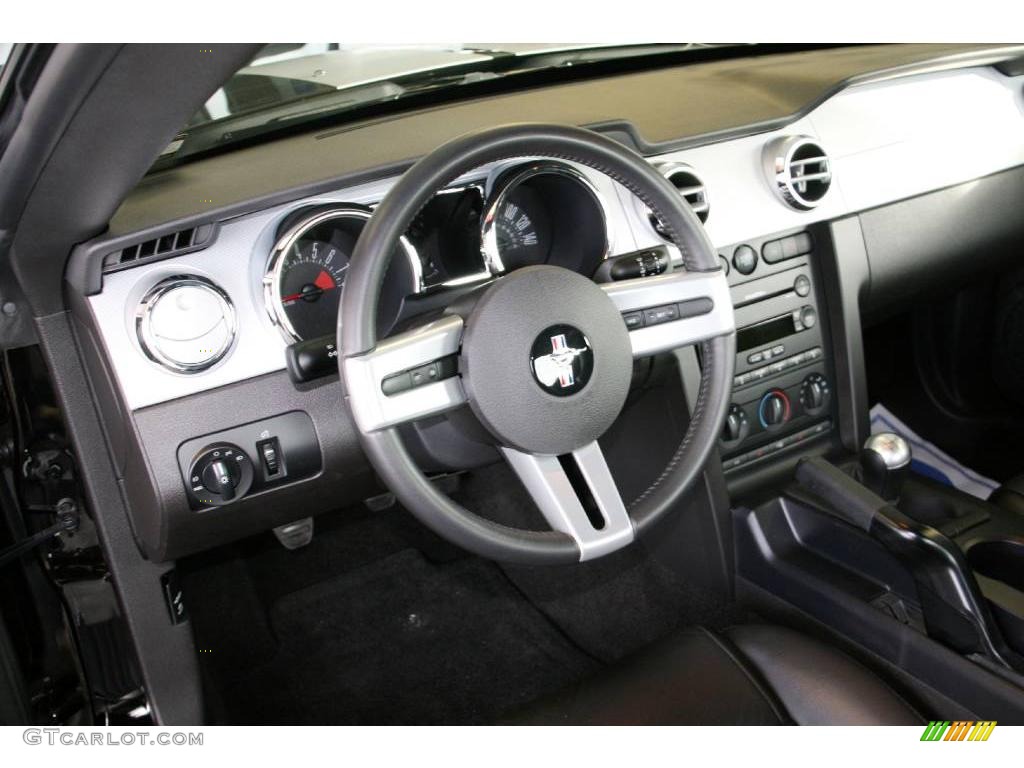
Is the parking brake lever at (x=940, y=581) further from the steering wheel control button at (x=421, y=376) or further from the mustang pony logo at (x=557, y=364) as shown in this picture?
the steering wheel control button at (x=421, y=376)

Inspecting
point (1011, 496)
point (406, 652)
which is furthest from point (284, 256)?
point (1011, 496)

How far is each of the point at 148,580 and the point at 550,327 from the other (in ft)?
2.74

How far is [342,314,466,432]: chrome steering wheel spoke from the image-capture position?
1.14 metres

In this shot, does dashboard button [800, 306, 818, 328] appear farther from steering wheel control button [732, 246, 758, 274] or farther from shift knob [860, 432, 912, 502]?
shift knob [860, 432, 912, 502]

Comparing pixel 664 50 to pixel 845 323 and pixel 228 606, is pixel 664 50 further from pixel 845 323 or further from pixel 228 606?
pixel 228 606

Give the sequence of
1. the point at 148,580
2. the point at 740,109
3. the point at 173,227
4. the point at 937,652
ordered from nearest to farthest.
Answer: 1. the point at 173,227
2. the point at 937,652
3. the point at 148,580
4. the point at 740,109

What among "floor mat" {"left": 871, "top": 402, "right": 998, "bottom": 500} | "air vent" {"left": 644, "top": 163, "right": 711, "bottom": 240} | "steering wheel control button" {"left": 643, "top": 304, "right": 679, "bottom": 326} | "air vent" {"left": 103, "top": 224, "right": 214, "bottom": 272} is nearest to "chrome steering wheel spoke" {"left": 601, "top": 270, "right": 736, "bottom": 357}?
"steering wheel control button" {"left": 643, "top": 304, "right": 679, "bottom": 326}

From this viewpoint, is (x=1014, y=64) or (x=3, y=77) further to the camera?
(x=1014, y=64)

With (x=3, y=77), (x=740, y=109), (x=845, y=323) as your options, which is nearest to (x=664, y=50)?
(x=740, y=109)

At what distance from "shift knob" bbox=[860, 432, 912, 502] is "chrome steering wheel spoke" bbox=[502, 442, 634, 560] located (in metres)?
0.58

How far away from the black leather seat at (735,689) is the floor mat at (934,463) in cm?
97

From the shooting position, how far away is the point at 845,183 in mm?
1911

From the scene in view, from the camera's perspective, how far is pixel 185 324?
1376mm
